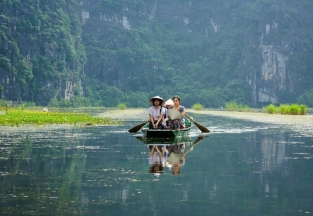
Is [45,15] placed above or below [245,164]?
above

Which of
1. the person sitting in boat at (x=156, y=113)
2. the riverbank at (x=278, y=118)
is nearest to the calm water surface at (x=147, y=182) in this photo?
the person sitting in boat at (x=156, y=113)

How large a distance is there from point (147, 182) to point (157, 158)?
11.8 ft

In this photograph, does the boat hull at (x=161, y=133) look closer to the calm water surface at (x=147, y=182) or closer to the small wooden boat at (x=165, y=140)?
the small wooden boat at (x=165, y=140)

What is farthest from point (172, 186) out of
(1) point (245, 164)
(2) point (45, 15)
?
(2) point (45, 15)

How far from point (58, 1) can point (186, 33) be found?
64.7 meters

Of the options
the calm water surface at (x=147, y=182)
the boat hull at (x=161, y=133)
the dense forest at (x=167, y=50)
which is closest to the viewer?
the calm water surface at (x=147, y=182)

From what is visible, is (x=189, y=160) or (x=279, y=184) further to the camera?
(x=189, y=160)

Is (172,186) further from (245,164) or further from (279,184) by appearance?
(245,164)

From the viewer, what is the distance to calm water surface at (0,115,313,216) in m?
7.62

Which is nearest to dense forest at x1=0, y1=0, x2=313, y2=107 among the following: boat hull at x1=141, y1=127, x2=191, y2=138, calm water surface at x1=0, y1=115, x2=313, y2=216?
boat hull at x1=141, y1=127, x2=191, y2=138

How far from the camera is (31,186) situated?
9.04 metres

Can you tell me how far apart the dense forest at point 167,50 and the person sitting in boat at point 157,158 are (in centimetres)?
8933

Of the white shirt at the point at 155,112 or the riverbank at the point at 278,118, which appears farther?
the riverbank at the point at 278,118

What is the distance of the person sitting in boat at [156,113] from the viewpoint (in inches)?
767
